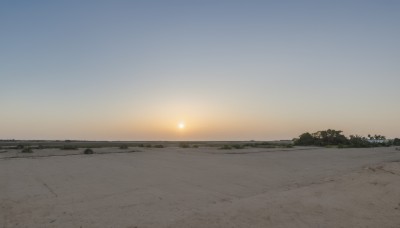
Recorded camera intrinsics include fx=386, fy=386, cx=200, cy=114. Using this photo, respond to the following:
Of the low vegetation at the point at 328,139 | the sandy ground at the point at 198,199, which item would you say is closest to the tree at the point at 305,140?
the low vegetation at the point at 328,139

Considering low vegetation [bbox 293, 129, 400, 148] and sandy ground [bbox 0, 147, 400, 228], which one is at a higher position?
low vegetation [bbox 293, 129, 400, 148]

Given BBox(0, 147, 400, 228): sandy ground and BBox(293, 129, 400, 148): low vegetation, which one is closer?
BBox(0, 147, 400, 228): sandy ground

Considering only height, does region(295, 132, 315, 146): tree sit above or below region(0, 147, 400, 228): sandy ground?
above

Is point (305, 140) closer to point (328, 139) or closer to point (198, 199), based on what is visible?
point (328, 139)

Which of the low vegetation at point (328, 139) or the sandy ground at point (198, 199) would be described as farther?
the low vegetation at point (328, 139)

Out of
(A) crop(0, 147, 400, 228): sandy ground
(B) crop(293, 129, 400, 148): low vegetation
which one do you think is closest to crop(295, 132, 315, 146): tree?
(B) crop(293, 129, 400, 148): low vegetation

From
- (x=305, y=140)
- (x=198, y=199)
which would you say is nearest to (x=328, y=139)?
(x=305, y=140)

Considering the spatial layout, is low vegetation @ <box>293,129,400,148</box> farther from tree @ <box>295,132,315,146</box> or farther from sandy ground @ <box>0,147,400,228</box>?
sandy ground @ <box>0,147,400,228</box>

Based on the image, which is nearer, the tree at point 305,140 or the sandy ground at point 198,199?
the sandy ground at point 198,199

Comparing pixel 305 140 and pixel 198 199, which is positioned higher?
pixel 305 140

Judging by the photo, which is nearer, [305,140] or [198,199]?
[198,199]

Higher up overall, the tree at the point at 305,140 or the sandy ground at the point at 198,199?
the tree at the point at 305,140

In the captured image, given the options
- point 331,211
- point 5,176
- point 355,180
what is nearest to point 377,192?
point 355,180

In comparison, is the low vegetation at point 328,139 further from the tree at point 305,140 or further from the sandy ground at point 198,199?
the sandy ground at point 198,199
